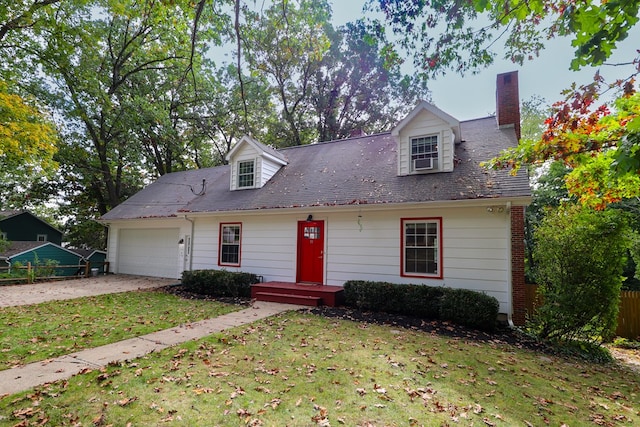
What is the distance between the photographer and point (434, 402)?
12.1 feet

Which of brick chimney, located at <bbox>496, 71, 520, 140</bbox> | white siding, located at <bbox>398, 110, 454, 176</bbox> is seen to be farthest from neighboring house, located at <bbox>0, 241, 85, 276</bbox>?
brick chimney, located at <bbox>496, 71, 520, 140</bbox>

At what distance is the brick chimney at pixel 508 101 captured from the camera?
10.6m

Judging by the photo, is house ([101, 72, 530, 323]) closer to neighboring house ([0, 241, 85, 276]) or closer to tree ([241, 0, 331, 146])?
neighboring house ([0, 241, 85, 276])

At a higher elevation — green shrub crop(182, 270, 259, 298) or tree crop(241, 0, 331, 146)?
tree crop(241, 0, 331, 146)

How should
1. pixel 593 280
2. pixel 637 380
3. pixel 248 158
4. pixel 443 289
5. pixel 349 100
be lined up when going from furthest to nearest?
1. pixel 349 100
2. pixel 248 158
3. pixel 443 289
4. pixel 593 280
5. pixel 637 380

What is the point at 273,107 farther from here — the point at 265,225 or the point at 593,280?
the point at 593,280

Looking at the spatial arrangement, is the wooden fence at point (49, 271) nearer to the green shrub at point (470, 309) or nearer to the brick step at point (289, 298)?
the brick step at point (289, 298)

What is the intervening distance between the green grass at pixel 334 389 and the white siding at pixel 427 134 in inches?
218

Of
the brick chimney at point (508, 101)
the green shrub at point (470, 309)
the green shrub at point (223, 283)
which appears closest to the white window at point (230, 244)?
the green shrub at point (223, 283)

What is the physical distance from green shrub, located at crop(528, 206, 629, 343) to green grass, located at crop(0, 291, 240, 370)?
746 cm

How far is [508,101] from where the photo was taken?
35.5 feet

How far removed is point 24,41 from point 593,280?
812 inches

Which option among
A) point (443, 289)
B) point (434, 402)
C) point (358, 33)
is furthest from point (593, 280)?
point (358, 33)

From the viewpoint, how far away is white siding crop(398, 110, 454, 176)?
9609 mm
